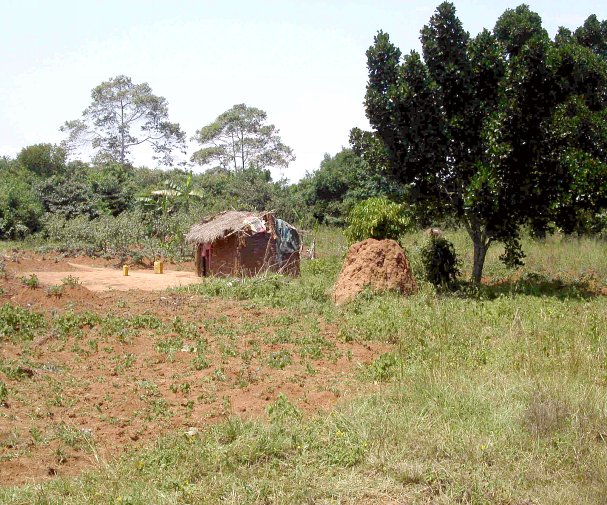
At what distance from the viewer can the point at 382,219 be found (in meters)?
15.7

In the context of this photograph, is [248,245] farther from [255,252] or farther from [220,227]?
[220,227]

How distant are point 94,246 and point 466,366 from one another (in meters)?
19.5

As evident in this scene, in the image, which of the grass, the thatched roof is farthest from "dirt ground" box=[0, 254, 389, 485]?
the thatched roof

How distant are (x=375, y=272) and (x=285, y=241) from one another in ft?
20.3

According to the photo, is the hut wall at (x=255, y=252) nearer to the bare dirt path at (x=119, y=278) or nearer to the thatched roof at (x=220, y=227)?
the thatched roof at (x=220, y=227)

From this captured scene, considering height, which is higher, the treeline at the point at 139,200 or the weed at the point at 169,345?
the treeline at the point at 139,200

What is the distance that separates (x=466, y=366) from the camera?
7270 millimetres

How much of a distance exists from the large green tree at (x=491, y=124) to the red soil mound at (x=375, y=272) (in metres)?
1.73

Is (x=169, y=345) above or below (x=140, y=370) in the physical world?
above

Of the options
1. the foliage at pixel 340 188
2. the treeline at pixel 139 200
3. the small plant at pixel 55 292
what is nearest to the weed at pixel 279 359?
the small plant at pixel 55 292

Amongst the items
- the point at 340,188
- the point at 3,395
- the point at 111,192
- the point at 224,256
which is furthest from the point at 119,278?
the point at 340,188

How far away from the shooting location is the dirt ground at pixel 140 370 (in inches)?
235

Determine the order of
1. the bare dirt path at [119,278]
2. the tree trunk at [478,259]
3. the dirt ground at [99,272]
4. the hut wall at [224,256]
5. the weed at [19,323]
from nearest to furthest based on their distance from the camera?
the weed at [19,323] → the tree trunk at [478,259] → the bare dirt path at [119,278] → the dirt ground at [99,272] → the hut wall at [224,256]

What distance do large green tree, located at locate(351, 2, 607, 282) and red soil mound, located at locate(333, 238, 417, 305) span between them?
1.73m
